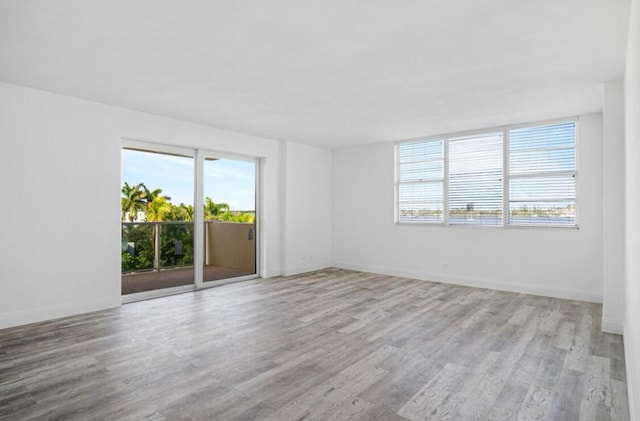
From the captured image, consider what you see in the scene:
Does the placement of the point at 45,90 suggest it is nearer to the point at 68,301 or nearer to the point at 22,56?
the point at 22,56

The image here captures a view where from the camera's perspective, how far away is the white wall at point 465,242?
200 inches

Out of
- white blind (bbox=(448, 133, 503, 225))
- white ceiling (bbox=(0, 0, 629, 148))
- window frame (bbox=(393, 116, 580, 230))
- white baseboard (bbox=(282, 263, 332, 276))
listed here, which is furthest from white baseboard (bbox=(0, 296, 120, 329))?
white blind (bbox=(448, 133, 503, 225))

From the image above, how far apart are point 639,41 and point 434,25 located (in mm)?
1374

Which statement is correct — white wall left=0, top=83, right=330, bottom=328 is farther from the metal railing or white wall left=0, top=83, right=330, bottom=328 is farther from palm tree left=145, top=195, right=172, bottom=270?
palm tree left=145, top=195, right=172, bottom=270

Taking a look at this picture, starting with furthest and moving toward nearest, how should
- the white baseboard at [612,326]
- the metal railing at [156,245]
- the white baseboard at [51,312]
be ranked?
1. the metal railing at [156,245]
2. the white baseboard at [51,312]
3. the white baseboard at [612,326]

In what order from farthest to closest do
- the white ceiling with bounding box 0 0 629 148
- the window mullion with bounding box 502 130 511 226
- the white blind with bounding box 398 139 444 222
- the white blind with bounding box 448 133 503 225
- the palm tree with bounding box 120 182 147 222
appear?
the white blind with bounding box 398 139 444 222 < the white blind with bounding box 448 133 503 225 < the window mullion with bounding box 502 130 511 226 < the palm tree with bounding box 120 182 147 222 < the white ceiling with bounding box 0 0 629 148

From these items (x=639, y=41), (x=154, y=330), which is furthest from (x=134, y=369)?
(x=639, y=41)

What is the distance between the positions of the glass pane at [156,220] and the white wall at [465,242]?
3415mm

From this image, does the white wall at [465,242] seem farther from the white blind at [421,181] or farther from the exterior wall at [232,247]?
the exterior wall at [232,247]

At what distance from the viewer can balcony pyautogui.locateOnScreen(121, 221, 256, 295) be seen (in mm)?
5219

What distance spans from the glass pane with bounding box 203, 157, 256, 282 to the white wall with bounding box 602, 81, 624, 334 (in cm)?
528

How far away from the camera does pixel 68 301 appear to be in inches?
171

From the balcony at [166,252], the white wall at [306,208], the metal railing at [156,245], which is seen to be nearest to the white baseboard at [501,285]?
the white wall at [306,208]

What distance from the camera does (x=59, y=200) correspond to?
14.0 ft
